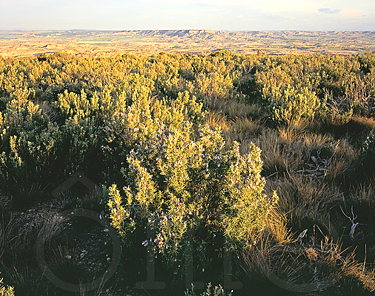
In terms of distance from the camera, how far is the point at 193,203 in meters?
2.51

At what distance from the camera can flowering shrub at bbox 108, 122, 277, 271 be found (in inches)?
87.4

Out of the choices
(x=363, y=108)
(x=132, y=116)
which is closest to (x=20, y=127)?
(x=132, y=116)

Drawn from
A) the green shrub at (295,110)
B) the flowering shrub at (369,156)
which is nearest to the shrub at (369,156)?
the flowering shrub at (369,156)

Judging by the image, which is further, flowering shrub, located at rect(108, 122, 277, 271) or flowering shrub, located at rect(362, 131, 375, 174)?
flowering shrub, located at rect(362, 131, 375, 174)

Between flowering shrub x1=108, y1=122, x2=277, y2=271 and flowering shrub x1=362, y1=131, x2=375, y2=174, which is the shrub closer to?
flowering shrub x1=362, y1=131, x2=375, y2=174

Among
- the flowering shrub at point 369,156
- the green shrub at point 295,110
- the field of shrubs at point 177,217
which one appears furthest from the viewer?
the green shrub at point 295,110

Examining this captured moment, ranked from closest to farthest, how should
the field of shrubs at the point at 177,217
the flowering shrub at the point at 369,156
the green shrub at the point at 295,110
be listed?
1. the field of shrubs at the point at 177,217
2. the flowering shrub at the point at 369,156
3. the green shrub at the point at 295,110

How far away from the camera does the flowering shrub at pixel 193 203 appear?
Result: 2221mm

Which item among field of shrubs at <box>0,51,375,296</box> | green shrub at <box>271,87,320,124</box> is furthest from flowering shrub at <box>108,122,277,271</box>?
green shrub at <box>271,87,320,124</box>

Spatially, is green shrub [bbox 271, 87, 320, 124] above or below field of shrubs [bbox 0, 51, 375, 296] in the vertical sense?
above

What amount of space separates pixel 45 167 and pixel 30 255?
1.44 m

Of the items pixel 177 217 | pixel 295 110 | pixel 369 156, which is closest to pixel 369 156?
pixel 369 156

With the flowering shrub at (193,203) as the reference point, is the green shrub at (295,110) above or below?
above

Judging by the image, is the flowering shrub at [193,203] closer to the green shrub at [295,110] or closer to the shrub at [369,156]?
the shrub at [369,156]
